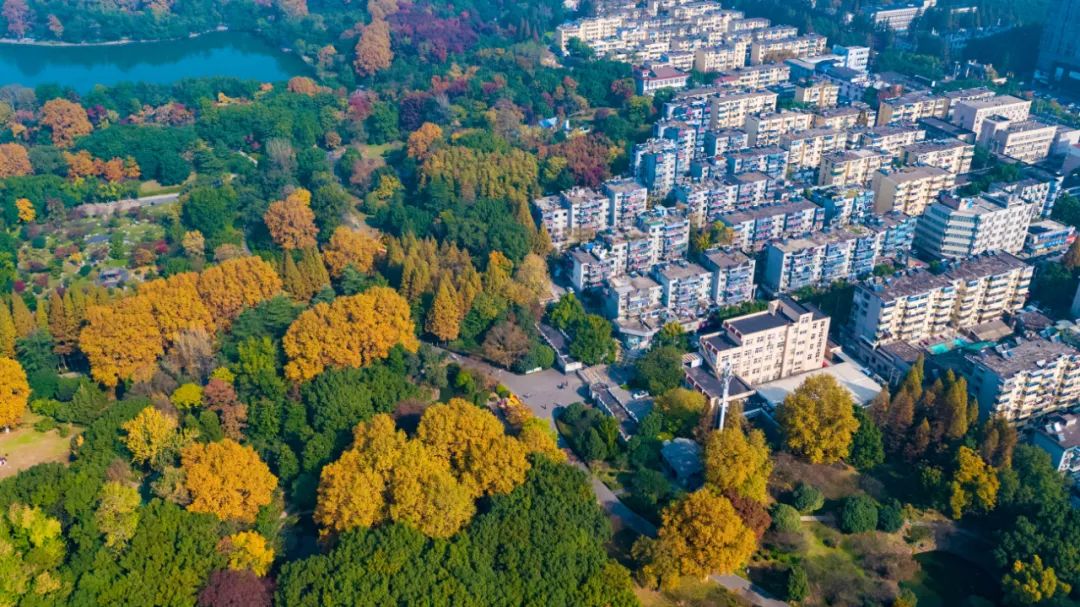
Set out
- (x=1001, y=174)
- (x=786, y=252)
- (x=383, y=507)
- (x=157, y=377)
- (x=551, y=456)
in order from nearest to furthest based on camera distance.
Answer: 1. (x=383, y=507)
2. (x=551, y=456)
3. (x=157, y=377)
4. (x=786, y=252)
5. (x=1001, y=174)

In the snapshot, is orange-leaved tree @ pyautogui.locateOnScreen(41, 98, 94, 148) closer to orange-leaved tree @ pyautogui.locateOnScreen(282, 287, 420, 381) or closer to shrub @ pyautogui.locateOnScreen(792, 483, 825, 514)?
orange-leaved tree @ pyautogui.locateOnScreen(282, 287, 420, 381)

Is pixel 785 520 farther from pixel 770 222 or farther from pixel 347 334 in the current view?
pixel 770 222

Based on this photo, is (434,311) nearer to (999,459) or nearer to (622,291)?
(622,291)

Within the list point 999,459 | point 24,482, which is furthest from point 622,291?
point 24,482

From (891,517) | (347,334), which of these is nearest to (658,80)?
(347,334)

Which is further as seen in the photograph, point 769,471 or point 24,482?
point 769,471

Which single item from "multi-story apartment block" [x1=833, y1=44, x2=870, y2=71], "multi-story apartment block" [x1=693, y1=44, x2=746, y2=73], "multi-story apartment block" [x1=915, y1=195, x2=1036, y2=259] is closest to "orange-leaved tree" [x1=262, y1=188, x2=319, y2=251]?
"multi-story apartment block" [x1=915, y1=195, x2=1036, y2=259]
